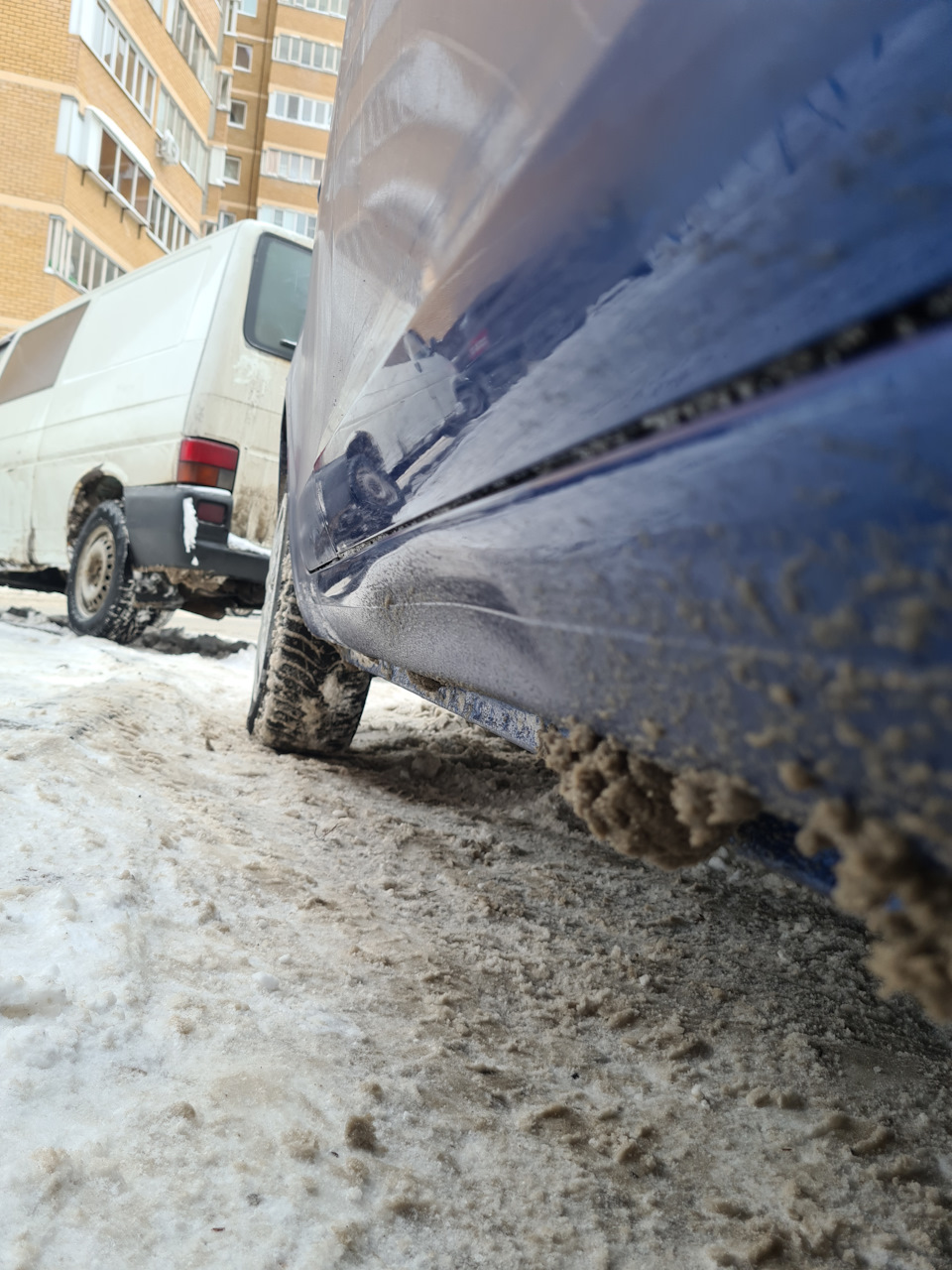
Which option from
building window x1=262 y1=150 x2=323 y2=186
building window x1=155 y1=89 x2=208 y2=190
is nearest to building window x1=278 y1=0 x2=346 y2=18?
building window x1=262 y1=150 x2=323 y2=186

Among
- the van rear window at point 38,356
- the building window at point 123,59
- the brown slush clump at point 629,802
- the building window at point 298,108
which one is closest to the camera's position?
the brown slush clump at point 629,802

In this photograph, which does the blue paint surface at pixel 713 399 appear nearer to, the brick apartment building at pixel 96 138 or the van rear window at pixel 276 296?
the van rear window at pixel 276 296

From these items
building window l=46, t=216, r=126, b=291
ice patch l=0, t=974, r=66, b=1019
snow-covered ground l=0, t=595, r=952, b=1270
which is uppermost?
building window l=46, t=216, r=126, b=291

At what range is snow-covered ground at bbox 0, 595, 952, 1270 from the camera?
936mm

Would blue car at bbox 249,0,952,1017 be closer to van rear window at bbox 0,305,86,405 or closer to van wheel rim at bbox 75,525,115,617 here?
van wheel rim at bbox 75,525,115,617

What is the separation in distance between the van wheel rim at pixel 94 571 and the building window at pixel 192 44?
24765 millimetres

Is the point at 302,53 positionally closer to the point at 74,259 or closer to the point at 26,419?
the point at 74,259

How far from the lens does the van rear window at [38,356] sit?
5.77 meters

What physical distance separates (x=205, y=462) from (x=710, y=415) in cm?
390

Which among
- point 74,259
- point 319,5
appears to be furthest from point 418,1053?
point 319,5

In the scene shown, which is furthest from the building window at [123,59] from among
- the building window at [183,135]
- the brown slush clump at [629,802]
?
the brown slush clump at [629,802]

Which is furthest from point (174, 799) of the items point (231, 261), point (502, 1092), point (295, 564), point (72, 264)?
point (72, 264)

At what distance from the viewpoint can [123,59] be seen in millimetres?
21281

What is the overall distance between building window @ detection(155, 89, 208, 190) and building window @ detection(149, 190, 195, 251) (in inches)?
60.2
